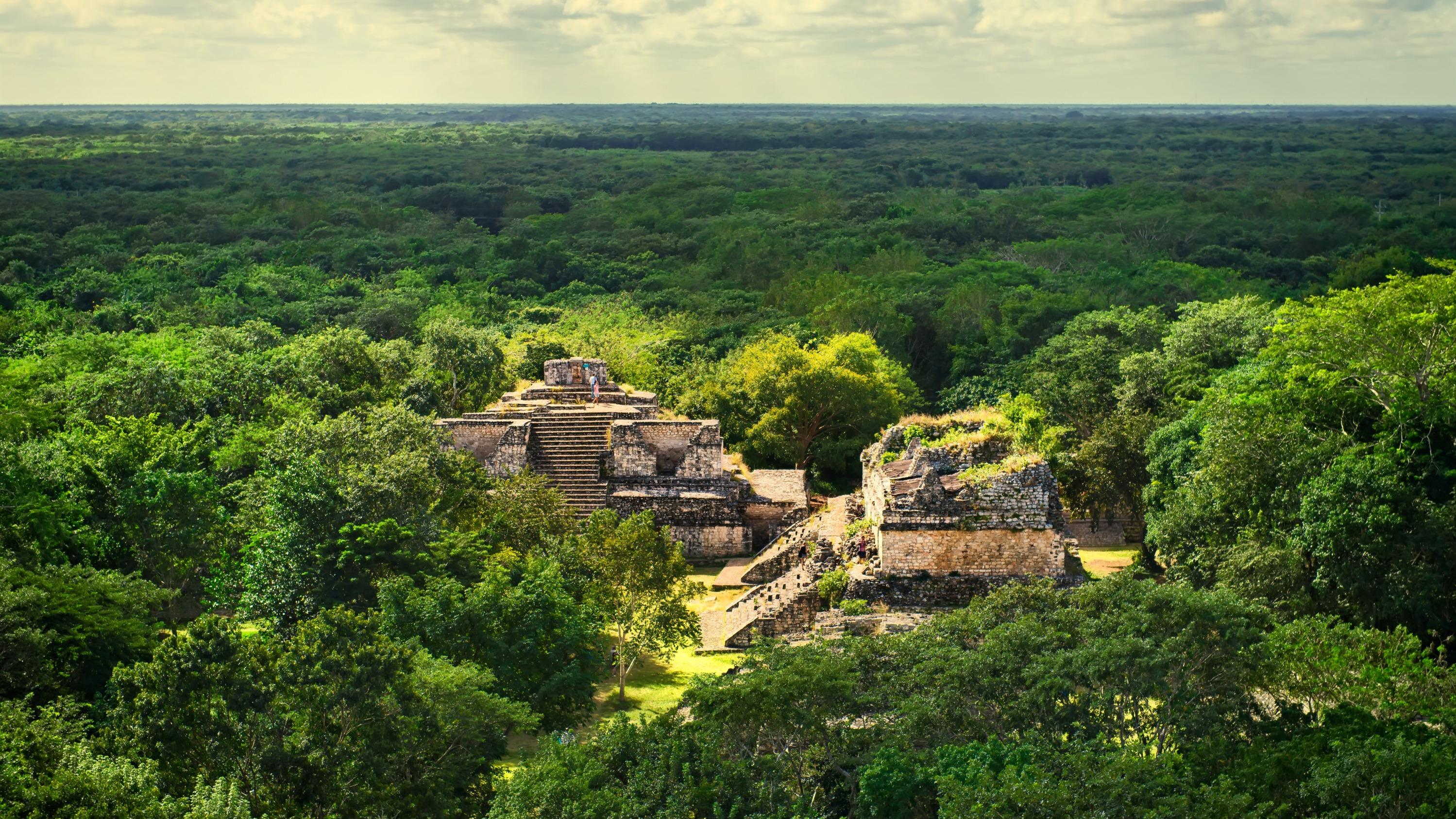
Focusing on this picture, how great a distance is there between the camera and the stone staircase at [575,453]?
2711 cm

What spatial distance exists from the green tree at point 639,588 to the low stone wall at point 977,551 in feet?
10.9

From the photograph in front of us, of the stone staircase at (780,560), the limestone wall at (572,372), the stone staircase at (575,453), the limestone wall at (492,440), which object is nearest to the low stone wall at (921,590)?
the stone staircase at (780,560)

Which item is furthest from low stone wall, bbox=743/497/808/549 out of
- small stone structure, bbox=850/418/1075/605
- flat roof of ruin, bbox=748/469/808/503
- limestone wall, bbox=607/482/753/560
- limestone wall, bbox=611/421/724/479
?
small stone structure, bbox=850/418/1075/605

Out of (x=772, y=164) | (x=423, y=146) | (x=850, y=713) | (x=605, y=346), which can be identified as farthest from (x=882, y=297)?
(x=423, y=146)

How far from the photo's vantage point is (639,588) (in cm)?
2045

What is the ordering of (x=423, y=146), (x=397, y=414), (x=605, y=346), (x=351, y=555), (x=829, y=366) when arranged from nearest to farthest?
(x=351, y=555) < (x=397, y=414) < (x=829, y=366) < (x=605, y=346) < (x=423, y=146)

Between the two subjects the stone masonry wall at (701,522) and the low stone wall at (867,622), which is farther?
the stone masonry wall at (701,522)

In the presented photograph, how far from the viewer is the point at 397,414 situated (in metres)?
23.6

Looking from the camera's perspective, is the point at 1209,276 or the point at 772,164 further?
the point at 772,164

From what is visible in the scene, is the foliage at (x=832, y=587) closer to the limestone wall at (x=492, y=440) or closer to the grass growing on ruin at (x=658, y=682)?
the grass growing on ruin at (x=658, y=682)

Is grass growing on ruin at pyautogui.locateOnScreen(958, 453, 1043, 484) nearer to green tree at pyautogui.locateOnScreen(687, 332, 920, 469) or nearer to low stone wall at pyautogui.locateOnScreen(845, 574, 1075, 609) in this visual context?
low stone wall at pyautogui.locateOnScreen(845, 574, 1075, 609)

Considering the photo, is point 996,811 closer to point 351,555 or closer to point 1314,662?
point 1314,662

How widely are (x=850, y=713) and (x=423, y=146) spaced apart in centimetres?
12967

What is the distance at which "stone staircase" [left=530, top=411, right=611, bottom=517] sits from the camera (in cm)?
2711
